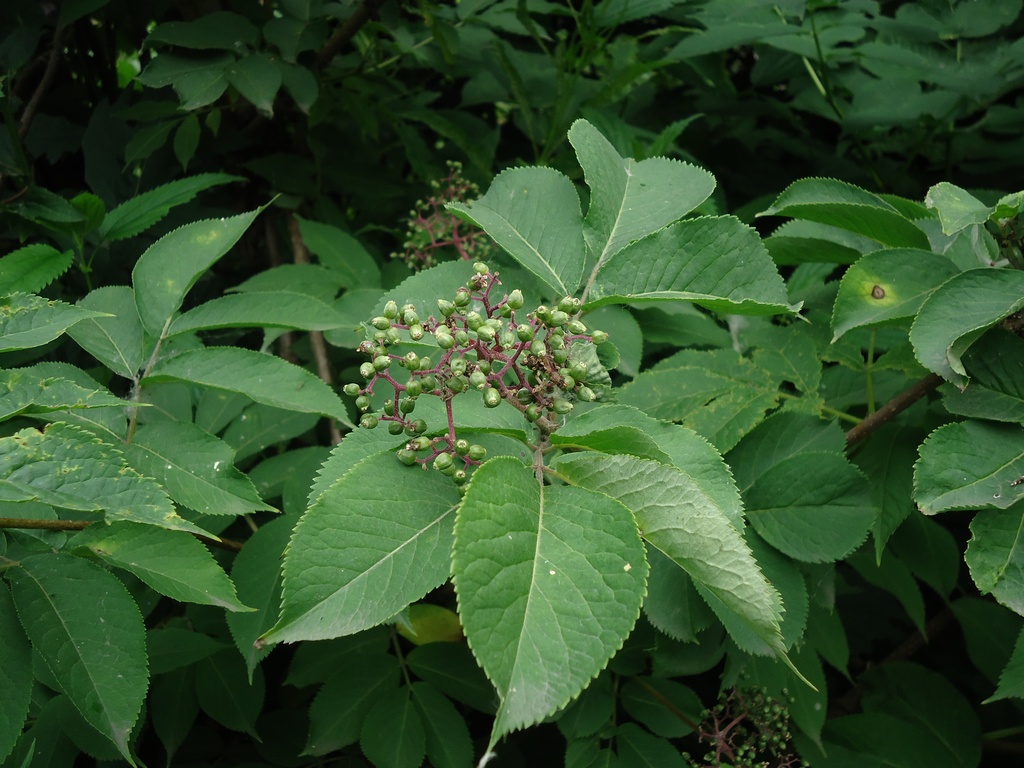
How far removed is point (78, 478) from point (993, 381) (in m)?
1.23

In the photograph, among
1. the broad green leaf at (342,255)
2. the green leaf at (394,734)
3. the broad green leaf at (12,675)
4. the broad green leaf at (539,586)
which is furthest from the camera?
the broad green leaf at (342,255)

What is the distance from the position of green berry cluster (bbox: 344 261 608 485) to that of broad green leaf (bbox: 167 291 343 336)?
1.16ft

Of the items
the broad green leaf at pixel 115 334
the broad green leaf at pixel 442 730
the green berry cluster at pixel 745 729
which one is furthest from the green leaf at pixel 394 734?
the broad green leaf at pixel 115 334

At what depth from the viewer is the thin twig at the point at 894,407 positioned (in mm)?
1359

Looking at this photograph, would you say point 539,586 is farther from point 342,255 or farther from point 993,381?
point 342,255

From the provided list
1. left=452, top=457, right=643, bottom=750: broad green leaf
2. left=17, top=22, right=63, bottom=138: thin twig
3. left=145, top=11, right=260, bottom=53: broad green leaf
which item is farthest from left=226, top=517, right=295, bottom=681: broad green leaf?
left=17, top=22, right=63, bottom=138: thin twig

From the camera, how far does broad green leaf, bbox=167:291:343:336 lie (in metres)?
1.37

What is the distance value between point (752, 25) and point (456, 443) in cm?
198

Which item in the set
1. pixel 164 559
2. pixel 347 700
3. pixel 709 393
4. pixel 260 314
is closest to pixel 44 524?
pixel 164 559

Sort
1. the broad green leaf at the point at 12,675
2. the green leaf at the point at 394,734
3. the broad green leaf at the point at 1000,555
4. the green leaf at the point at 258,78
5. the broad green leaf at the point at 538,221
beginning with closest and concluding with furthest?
the broad green leaf at the point at 12,675, the broad green leaf at the point at 1000,555, the broad green leaf at the point at 538,221, the green leaf at the point at 394,734, the green leaf at the point at 258,78

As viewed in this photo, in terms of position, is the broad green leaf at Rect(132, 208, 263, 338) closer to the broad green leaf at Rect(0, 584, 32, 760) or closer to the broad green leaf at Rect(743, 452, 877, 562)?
the broad green leaf at Rect(0, 584, 32, 760)

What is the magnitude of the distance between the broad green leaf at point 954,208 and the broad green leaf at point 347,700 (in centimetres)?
122

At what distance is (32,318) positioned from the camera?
1119mm

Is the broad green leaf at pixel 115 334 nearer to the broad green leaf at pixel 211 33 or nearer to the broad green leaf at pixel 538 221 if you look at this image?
the broad green leaf at pixel 538 221
